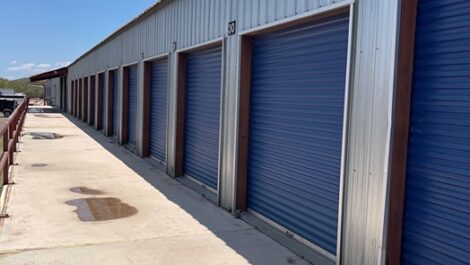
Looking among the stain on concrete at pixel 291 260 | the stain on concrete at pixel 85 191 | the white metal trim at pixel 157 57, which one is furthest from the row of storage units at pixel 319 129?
the stain on concrete at pixel 85 191

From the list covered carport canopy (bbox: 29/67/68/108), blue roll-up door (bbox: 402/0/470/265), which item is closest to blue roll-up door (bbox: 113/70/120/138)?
blue roll-up door (bbox: 402/0/470/265)

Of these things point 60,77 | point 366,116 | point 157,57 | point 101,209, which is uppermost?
point 60,77

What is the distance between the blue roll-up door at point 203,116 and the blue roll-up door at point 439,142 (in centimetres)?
441

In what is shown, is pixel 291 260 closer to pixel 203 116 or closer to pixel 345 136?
pixel 345 136

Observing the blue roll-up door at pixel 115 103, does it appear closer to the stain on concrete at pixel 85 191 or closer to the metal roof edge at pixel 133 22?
the metal roof edge at pixel 133 22

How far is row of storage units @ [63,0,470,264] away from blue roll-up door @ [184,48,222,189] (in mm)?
19

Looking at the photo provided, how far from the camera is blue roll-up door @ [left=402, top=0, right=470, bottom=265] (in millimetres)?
3516

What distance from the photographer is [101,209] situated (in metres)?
6.90

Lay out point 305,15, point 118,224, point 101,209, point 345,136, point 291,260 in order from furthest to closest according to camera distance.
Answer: point 101,209 → point 118,224 → point 305,15 → point 291,260 → point 345,136

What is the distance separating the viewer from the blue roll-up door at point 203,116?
318 inches

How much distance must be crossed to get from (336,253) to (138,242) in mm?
2205

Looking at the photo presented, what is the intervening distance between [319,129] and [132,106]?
1030 cm

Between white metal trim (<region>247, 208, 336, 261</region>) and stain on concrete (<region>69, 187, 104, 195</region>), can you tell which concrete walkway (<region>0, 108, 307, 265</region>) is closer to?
stain on concrete (<region>69, 187, 104, 195</region>)

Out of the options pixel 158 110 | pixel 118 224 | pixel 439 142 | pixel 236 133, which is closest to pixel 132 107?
pixel 158 110
